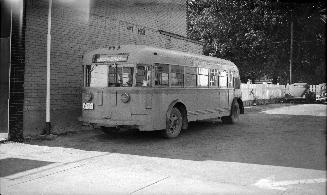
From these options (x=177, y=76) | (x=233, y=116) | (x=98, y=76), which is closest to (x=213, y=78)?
(x=233, y=116)

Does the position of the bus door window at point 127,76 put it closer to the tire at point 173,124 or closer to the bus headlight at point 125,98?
the bus headlight at point 125,98

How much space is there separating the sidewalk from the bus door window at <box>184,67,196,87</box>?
4.49 m

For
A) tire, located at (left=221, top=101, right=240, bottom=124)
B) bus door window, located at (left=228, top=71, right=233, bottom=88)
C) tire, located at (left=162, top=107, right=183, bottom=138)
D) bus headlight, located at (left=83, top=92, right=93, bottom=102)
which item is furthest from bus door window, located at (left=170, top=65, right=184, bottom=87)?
tire, located at (left=221, top=101, right=240, bottom=124)

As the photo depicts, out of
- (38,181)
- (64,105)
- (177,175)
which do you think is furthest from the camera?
(64,105)

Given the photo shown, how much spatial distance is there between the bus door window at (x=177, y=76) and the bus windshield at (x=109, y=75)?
1481 mm

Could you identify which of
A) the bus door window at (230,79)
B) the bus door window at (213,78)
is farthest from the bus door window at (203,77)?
the bus door window at (230,79)

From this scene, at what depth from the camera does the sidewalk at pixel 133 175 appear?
5816 millimetres

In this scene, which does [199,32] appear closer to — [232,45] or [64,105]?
[232,45]

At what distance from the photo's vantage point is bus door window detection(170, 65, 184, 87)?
1155cm

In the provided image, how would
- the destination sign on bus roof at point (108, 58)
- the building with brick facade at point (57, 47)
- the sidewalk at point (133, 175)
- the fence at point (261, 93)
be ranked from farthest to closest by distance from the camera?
the fence at point (261, 93) < the destination sign on bus roof at point (108, 58) < the building with brick facade at point (57, 47) < the sidewalk at point (133, 175)

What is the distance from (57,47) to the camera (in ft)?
40.3

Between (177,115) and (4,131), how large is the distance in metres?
5.44

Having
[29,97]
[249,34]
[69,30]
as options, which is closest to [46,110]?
[29,97]

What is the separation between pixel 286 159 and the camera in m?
8.24
